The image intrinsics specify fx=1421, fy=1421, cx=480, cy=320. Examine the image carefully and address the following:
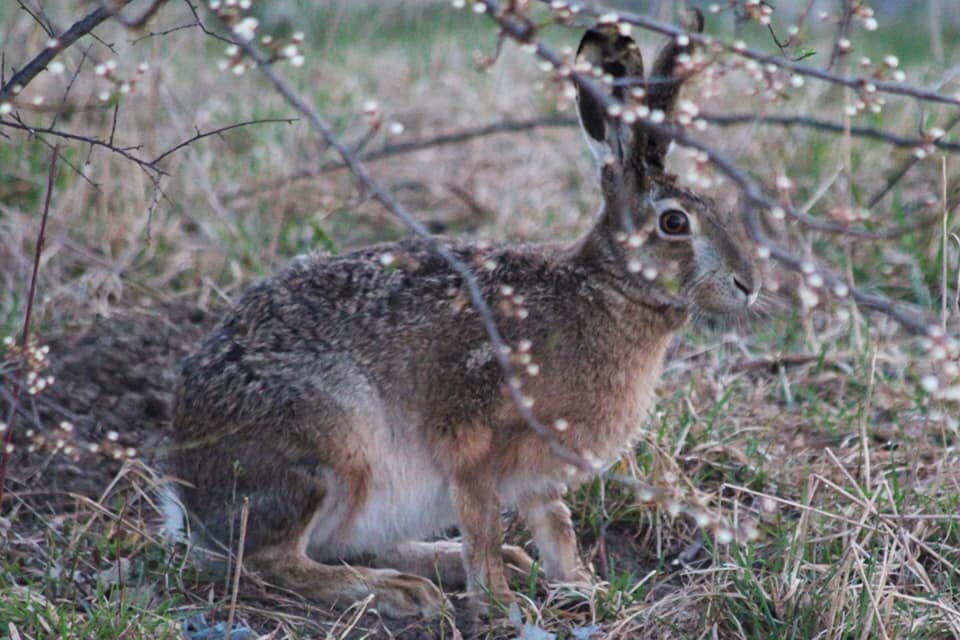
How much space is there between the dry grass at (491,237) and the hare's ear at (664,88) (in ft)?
0.97

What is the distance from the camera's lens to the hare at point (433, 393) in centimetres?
395

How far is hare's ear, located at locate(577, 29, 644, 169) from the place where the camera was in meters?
3.66

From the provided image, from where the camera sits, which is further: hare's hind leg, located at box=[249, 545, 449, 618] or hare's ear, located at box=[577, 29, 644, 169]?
hare's hind leg, located at box=[249, 545, 449, 618]

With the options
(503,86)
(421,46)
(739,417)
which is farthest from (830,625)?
(421,46)

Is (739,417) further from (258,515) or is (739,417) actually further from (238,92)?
(238,92)

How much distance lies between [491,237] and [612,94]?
220cm

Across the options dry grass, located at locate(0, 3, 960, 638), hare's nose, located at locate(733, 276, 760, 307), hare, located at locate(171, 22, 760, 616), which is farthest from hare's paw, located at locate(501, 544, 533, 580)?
hare's nose, located at locate(733, 276, 760, 307)

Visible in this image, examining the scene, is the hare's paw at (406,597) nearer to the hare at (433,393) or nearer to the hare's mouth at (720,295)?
the hare at (433,393)

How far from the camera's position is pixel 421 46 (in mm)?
8516

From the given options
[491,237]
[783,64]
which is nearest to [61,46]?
[783,64]

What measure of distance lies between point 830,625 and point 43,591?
202 cm

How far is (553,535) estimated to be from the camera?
4109 millimetres

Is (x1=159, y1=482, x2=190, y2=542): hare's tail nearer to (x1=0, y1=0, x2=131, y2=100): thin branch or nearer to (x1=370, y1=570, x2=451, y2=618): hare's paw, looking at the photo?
(x1=370, y1=570, x2=451, y2=618): hare's paw

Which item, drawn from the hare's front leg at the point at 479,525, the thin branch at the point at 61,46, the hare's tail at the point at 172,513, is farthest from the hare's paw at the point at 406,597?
the thin branch at the point at 61,46
